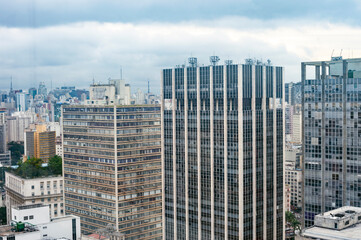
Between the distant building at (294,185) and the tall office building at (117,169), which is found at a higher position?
the tall office building at (117,169)

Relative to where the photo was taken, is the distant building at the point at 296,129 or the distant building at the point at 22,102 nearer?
the distant building at the point at 22,102

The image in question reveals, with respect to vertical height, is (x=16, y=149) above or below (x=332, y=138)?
below

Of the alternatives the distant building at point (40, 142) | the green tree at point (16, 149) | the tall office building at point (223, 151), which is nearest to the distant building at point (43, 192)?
the tall office building at point (223, 151)

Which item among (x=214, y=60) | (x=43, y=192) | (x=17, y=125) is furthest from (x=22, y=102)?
(x=214, y=60)

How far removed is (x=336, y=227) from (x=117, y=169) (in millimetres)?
19456

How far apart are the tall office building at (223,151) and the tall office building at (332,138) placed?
279 centimetres

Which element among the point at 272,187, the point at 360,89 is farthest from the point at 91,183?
the point at 360,89

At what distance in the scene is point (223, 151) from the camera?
1241 inches

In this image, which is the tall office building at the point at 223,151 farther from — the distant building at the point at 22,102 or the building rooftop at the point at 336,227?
the distant building at the point at 22,102

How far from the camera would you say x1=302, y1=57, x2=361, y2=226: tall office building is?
29.3 m

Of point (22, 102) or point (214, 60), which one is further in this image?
point (22, 102)

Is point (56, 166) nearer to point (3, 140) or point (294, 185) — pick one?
point (294, 185)

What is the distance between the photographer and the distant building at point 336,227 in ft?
73.7

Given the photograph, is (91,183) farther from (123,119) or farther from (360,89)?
(360,89)
